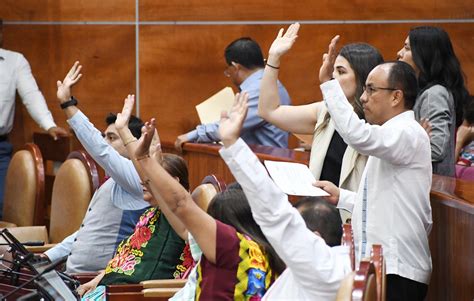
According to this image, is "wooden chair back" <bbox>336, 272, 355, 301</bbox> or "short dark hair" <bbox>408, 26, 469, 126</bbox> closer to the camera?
"wooden chair back" <bbox>336, 272, 355, 301</bbox>

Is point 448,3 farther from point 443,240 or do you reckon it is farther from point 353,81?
point 443,240

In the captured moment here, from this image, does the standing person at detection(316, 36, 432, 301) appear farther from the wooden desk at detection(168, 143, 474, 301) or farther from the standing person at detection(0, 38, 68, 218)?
the standing person at detection(0, 38, 68, 218)

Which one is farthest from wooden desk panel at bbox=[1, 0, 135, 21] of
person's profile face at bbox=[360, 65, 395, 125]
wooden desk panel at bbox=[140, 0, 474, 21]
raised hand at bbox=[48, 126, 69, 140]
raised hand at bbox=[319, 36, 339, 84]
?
person's profile face at bbox=[360, 65, 395, 125]

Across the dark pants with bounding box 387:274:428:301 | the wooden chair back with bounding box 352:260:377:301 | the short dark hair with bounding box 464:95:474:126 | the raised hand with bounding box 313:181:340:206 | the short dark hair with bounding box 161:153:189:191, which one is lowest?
the dark pants with bounding box 387:274:428:301

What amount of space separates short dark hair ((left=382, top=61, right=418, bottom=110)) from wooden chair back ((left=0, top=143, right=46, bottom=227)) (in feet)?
8.64

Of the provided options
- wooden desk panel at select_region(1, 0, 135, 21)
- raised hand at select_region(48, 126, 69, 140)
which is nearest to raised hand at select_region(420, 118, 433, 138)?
raised hand at select_region(48, 126, 69, 140)

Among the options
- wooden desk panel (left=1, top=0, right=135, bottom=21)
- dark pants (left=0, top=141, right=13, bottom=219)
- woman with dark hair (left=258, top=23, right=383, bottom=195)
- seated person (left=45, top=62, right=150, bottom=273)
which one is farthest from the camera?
wooden desk panel (left=1, top=0, right=135, bottom=21)

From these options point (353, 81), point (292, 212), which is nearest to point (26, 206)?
point (353, 81)

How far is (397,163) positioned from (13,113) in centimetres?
416

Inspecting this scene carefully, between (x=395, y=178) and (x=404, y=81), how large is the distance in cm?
29

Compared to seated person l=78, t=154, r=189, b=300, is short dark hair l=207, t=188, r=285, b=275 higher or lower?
higher

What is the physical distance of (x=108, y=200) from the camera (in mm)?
4051

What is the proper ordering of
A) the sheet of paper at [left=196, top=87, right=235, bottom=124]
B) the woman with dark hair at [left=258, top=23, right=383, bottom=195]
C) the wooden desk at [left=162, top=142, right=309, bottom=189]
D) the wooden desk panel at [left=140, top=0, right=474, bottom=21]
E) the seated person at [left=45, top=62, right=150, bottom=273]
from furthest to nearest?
the wooden desk panel at [left=140, top=0, right=474, bottom=21] < the sheet of paper at [left=196, top=87, right=235, bottom=124] < the wooden desk at [left=162, top=142, right=309, bottom=189] < the seated person at [left=45, top=62, right=150, bottom=273] < the woman with dark hair at [left=258, top=23, right=383, bottom=195]

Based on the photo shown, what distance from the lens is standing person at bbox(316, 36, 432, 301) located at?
2.90 m
